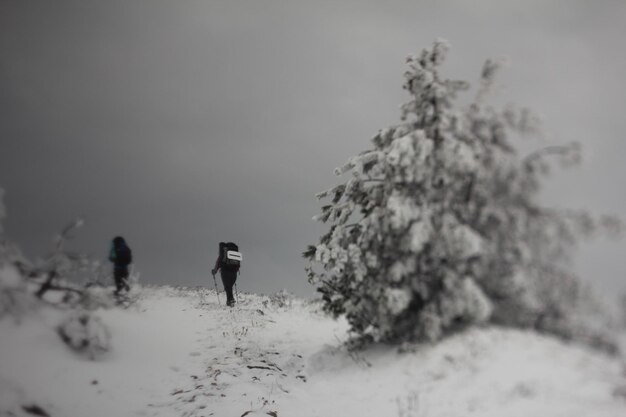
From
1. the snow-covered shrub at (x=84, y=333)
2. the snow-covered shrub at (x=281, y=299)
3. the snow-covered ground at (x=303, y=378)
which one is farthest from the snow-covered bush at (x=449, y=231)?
the snow-covered shrub at (x=281, y=299)

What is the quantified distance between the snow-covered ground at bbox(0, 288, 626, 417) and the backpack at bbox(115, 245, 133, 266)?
377cm

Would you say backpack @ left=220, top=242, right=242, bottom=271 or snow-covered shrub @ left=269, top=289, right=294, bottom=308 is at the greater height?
backpack @ left=220, top=242, right=242, bottom=271

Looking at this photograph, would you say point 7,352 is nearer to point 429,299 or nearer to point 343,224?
point 343,224

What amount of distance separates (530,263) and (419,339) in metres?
2.76

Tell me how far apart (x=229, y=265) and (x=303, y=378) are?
8313mm

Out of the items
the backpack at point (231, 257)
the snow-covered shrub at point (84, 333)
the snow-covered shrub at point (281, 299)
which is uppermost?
the backpack at point (231, 257)

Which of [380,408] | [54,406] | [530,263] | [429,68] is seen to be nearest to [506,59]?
[429,68]

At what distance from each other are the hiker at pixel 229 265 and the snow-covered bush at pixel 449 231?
8020 millimetres

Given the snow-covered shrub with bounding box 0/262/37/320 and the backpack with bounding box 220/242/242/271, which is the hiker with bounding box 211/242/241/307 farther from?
the snow-covered shrub with bounding box 0/262/37/320

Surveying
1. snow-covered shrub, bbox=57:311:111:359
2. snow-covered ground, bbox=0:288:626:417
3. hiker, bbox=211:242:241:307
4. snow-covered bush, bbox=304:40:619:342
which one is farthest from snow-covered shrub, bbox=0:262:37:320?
hiker, bbox=211:242:241:307

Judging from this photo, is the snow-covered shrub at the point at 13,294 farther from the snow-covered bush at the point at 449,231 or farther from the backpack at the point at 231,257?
A: the backpack at the point at 231,257

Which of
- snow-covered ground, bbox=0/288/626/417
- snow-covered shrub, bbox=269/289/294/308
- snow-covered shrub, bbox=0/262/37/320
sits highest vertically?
snow-covered shrub, bbox=269/289/294/308

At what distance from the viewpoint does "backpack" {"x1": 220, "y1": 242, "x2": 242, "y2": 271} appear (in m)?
16.5

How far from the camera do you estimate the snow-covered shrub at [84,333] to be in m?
7.32
